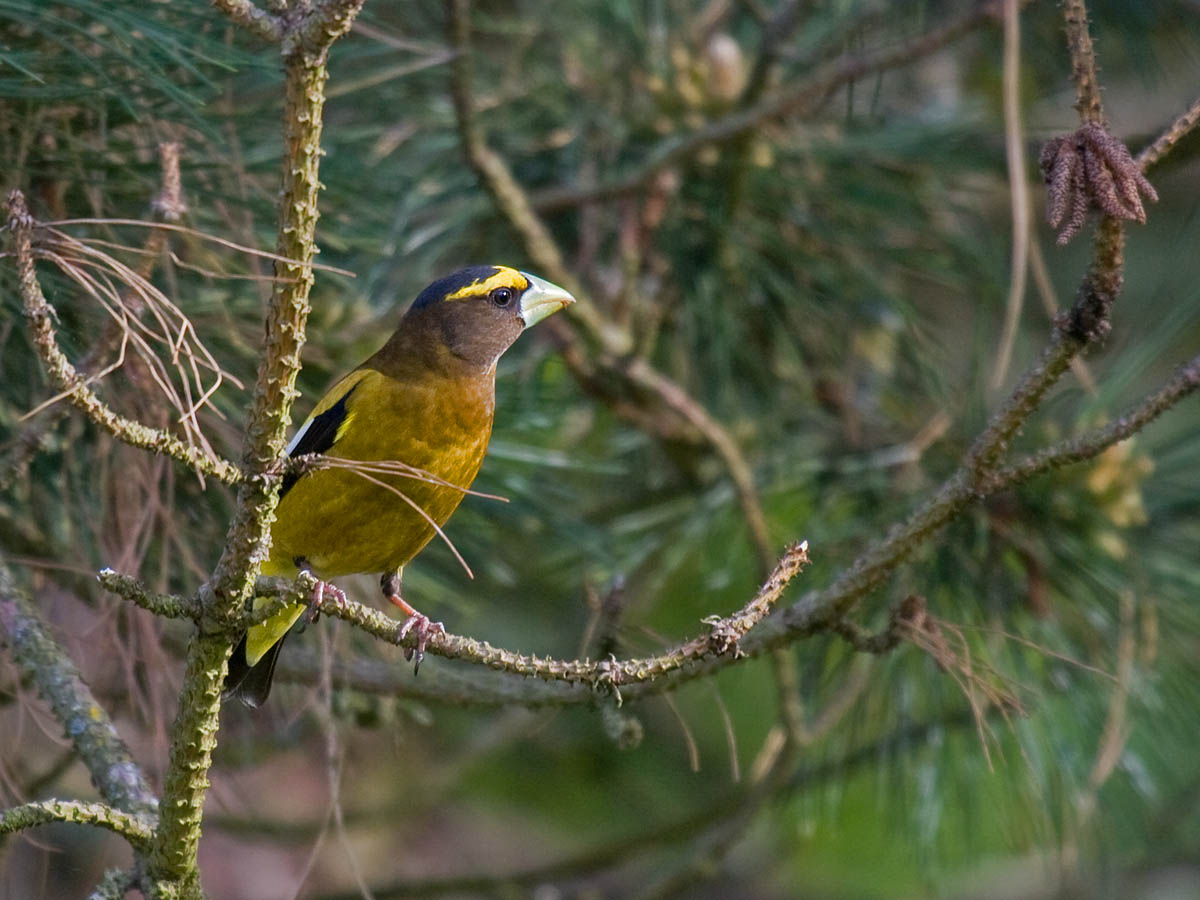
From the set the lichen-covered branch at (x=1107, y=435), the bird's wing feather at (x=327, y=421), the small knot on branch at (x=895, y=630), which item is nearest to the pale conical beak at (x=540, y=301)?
the bird's wing feather at (x=327, y=421)

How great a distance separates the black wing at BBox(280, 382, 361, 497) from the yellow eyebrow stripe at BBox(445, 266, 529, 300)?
32 centimetres

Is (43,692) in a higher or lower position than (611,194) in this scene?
lower

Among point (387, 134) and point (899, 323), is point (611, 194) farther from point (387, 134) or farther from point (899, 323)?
point (899, 323)

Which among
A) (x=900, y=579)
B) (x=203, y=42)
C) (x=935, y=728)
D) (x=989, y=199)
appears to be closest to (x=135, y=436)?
(x=203, y=42)

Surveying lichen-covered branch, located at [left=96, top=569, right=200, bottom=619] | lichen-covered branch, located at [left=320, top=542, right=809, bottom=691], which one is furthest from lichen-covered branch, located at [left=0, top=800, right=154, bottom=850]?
lichen-covered branch, located at [left=320, top=542, right=809, bottom=691]

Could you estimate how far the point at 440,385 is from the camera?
9.04 feet

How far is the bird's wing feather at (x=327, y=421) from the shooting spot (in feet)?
9.01

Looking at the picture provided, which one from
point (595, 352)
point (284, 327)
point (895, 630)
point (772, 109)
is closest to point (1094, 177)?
point (895, 630)

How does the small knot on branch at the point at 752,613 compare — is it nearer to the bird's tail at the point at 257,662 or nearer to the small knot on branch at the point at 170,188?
the small knot on branch at the point at 170,188

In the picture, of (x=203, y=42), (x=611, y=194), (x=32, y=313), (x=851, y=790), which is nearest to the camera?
(x=32, y=313)

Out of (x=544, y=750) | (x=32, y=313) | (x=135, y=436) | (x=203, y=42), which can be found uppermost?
(x=203, y=42)

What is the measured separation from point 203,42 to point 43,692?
1040mm

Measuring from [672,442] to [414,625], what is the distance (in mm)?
1799

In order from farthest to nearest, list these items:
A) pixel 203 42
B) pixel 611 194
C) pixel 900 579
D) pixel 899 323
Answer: pixel 899 323
pixel 611 194
pixel 900 579
pixel 203 42
